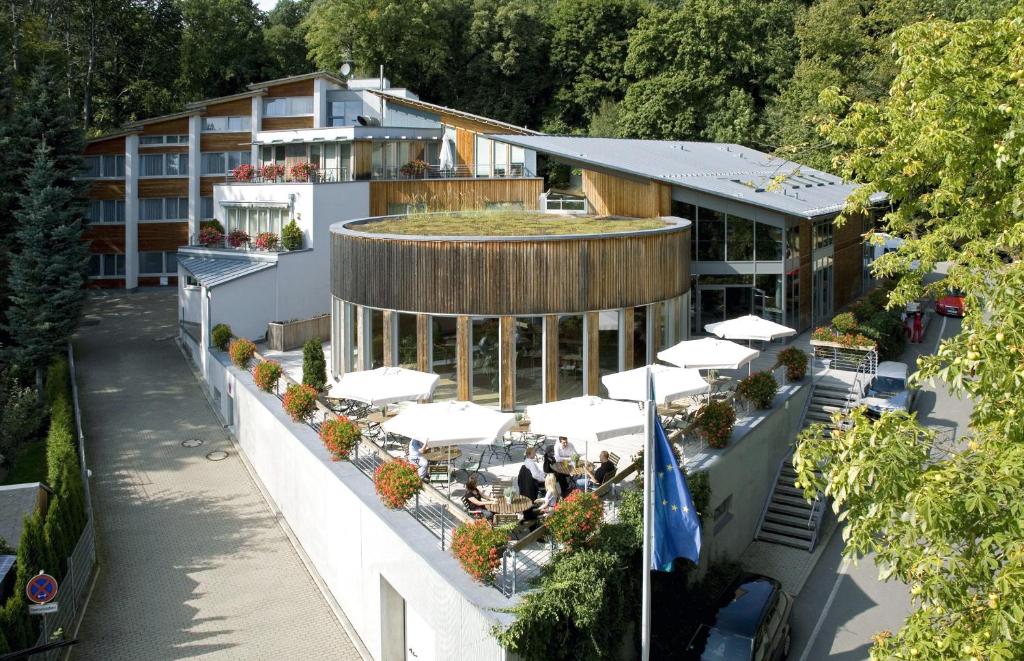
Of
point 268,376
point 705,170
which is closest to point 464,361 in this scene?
point 268,376

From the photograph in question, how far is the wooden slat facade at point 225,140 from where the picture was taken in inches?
1890

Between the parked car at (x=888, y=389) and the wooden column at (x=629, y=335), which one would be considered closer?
the wooden column at (x=629, y=335)

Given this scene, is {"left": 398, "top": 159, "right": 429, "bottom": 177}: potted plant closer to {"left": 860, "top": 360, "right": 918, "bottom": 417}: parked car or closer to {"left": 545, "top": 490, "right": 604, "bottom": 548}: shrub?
{"left": 860, "top": 360, "right": 918, "bottom": 417}: parked car

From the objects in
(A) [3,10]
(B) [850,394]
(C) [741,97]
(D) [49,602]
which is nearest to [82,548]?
(D) [49,602]

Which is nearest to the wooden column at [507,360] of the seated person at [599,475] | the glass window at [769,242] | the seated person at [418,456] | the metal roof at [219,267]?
the seated person at [418,456]

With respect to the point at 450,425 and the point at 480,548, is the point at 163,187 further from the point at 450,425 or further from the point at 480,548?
the point at 480,548

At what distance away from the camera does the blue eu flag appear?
40.0 feet

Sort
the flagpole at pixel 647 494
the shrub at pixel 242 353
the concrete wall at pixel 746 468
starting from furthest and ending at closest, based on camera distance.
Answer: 1. the shrub at pixel 242 353
2. the concrete wall at pixel 746 468
3. the flagpole at pixel 647 494

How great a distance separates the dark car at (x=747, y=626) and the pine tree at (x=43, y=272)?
77.5 feet

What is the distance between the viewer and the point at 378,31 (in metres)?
61.1

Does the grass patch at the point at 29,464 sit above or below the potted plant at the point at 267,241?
below

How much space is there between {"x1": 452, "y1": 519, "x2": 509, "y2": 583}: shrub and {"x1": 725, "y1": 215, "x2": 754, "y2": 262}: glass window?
1830 cm

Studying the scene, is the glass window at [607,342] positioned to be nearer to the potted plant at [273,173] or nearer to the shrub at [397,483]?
the shrub at [397,483]

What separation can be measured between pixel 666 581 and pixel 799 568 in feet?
16.0
